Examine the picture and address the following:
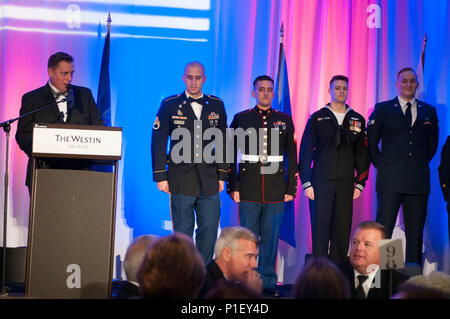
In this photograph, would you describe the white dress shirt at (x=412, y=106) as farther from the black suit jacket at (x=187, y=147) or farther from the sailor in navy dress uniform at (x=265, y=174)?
the black suit jacket at (x=187, y=147)

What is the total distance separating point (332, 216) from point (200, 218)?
1088 mm

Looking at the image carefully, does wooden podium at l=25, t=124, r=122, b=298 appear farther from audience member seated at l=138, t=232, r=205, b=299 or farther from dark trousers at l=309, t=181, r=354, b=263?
dark trousers at l=309, t=181, r=354, b=263

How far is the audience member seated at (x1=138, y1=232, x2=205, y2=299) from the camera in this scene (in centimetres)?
183

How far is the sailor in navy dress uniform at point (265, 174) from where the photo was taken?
4.44 meters

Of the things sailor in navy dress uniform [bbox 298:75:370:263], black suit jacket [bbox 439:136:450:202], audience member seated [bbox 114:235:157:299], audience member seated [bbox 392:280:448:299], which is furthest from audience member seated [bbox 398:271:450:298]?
black suit jacket [bbox 439:136:450:202]

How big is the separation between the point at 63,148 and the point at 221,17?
274 centimetres

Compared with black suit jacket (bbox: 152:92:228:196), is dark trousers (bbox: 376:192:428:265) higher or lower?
lower

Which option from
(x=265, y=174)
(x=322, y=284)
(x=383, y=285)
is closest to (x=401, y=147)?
(x=265, y=174)

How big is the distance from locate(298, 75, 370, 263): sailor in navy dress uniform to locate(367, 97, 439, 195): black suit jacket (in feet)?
0.40

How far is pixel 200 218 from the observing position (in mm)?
4387

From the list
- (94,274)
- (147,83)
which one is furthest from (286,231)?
(94,274)

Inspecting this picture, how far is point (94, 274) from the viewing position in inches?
119

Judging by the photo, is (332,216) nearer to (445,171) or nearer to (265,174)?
(265,174)
